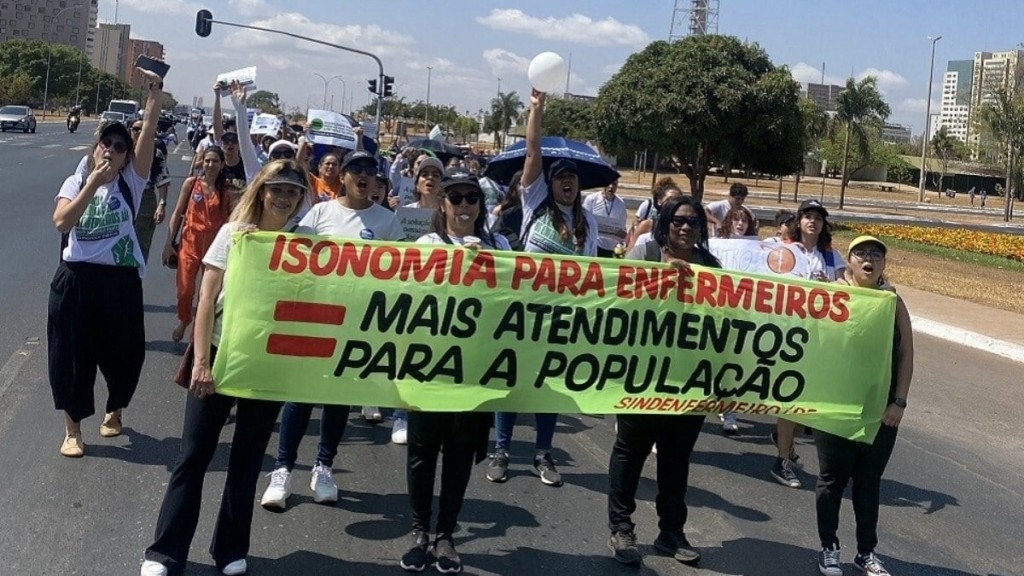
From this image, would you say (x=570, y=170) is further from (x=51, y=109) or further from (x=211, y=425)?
(x=51, y=109)

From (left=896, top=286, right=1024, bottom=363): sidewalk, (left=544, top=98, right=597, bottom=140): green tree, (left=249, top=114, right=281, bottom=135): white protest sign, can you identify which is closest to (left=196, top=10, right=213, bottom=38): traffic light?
(left=249, top=114, right=281, bottom=135): white protest sign

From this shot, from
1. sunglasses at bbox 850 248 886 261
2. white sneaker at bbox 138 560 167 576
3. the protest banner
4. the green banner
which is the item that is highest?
the protest banner

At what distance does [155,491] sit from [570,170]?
→ 281 centimetres

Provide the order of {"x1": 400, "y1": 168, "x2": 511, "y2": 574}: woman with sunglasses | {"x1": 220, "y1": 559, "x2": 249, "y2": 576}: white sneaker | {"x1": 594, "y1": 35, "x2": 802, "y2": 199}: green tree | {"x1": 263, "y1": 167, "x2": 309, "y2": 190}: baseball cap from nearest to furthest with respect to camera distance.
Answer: {"x1": 220, "y1": 559, "x2": 249, "y2": 576}: white sneaker, {"x1": 263, "y1": 167, "x2": 309, "y2": 190}: baseball cap, {"x1": 400, "y1": 168, "x2": 511, "y2": 574}: woman with sunglasses, {"x1": 594, "y1": 35, "x2": 802, "y2": 199}: green tree

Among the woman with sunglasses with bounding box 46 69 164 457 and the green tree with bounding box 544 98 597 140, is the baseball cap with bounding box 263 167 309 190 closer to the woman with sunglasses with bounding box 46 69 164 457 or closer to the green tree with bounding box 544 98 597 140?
the woman with sunglasses with bounding box 46 69 164 457

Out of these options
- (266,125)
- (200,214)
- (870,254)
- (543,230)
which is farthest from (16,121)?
(870,254)

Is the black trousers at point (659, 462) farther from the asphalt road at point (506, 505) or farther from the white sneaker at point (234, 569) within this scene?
the white sneaker at point (234, 569)

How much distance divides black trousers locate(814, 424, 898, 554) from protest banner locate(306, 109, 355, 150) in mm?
6331

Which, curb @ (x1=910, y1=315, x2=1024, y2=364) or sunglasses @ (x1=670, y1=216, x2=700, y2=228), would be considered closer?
sunglasses @ (x1=670, y1=216, x2=700, y2=228)

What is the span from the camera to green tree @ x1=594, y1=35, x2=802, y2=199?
30938 mm

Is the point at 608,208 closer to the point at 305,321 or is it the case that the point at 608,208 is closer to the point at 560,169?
the point at 560,169

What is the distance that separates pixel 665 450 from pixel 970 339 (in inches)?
374

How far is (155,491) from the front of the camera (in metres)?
5.54

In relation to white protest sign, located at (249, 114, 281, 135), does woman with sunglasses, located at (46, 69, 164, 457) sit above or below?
below
